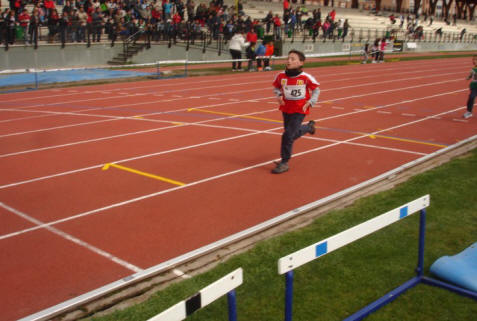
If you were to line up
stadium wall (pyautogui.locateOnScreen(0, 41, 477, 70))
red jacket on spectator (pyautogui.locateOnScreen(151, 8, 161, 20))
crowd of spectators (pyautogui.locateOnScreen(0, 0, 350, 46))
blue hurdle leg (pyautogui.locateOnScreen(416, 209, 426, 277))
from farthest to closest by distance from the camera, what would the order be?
red jacket on spectator (pyautogui.locateOnScreen(151, 8, 161, 20)) < crowd of spectators (pyautogui.locateOnScreen(0, 0, 350, 46)) < stadium wall (pyautogui.locateOnScreen(0, 41, 477, 70)) < blue hurdle leg (pyautogui.locateOnScreen(416, 209, 426, 277))

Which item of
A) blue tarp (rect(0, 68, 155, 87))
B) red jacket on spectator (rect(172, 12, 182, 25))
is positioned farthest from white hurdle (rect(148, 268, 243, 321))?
red jacket on spectator (rect(172, 12, 182, 25))

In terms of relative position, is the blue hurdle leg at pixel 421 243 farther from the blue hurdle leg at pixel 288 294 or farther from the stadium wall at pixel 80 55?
the stadium wall at pixel 80 55

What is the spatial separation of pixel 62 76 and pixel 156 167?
54.0 ft

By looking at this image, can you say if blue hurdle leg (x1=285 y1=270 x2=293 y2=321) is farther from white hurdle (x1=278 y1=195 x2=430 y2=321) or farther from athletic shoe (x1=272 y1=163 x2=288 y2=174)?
athletic shoe (x1=272 y1=163 x2=288 y2=174)

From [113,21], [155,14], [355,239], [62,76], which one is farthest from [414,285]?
[155,14]

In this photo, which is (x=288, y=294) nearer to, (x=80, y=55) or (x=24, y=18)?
(x=24, y=18)

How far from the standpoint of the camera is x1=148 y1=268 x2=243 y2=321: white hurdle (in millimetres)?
2469

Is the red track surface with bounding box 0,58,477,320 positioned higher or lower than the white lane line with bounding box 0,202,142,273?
higher

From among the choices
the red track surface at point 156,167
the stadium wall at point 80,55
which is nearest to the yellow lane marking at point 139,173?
the red track surface at point 156,167

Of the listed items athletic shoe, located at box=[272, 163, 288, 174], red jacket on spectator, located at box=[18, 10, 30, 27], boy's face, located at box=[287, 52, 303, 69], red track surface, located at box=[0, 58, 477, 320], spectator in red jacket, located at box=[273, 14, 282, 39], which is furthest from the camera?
spectator in red jacket, located at box=[273, 14, 282, 39]

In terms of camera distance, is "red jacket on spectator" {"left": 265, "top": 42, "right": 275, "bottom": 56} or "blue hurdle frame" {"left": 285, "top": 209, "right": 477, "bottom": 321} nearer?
"blue hurdle frame" {"left": 285, "top": 209, "right": 477, "bottom": 321}

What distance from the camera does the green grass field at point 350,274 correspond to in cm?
422

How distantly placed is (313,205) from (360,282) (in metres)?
2.01

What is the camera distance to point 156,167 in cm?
862
